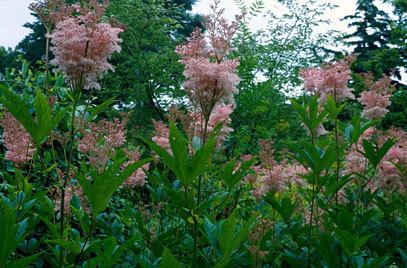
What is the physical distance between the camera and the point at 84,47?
2277mm

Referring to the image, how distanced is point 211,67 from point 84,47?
0.62 meters

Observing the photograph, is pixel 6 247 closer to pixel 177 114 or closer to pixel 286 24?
pixel 177 114

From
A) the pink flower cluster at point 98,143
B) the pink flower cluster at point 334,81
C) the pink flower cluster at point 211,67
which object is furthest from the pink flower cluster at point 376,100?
the pink flower cluster at point 98,143

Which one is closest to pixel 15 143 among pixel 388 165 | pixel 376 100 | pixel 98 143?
pixel 98 143

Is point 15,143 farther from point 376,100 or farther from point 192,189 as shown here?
point 376,100

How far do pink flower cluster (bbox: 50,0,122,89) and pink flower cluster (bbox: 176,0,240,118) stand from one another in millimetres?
463

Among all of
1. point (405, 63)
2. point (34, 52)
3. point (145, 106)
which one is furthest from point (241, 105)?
point (34, 52)

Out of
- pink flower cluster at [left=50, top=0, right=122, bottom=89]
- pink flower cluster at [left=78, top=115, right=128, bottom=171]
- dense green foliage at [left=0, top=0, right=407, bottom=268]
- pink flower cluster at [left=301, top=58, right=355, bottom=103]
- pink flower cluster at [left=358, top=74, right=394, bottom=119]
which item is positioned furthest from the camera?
pink flower cluster at [left=358, top=74, right=394, bottom=119]

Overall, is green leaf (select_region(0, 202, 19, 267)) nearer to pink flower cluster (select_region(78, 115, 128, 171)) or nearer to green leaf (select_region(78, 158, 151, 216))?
green leaf (select_region(78, 158, 151, 216))

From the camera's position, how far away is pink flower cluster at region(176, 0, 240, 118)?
101 inches

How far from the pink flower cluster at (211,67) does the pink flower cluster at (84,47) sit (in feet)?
1.52

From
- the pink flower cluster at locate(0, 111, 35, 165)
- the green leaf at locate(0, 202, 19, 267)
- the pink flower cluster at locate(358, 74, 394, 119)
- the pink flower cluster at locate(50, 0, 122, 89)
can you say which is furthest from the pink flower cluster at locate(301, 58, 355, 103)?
the green leaf at locate(0, 202, 19, 267)

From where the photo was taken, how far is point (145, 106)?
40.0ft

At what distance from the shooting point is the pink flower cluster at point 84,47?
2.26 meters
